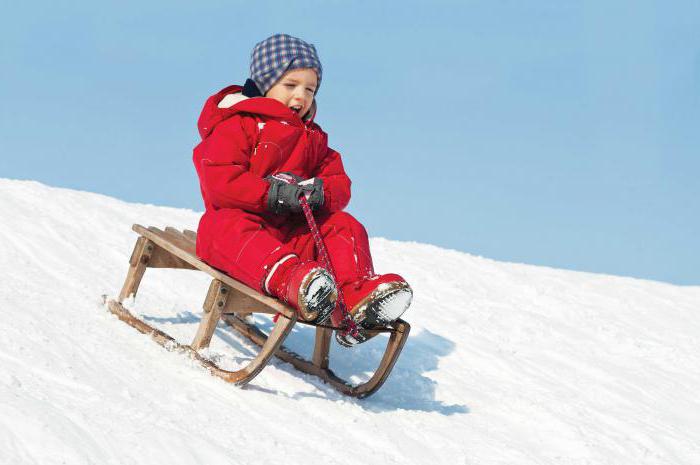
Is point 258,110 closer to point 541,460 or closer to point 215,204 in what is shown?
point 215,204

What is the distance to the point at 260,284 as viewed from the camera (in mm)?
3811

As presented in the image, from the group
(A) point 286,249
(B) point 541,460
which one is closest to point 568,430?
(B) point 541,460

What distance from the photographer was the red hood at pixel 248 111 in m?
4.25

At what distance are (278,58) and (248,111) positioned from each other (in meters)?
0.33

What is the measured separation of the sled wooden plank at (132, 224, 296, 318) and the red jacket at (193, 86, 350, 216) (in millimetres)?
282

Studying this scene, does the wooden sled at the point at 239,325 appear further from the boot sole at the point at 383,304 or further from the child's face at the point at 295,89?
the child's face at the point at 295,89

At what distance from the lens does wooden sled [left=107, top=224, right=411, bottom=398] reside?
3834mm

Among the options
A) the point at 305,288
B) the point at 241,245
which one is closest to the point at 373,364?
the point at 241,245

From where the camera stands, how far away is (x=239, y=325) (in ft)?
16.6

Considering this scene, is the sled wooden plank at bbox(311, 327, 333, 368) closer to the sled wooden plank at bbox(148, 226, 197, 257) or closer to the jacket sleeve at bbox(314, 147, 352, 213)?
the jacket sleeve at bbox(314, 147, 352, 213)

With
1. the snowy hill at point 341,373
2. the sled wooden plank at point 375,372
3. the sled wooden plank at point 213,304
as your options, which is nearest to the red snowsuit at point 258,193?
the sled wooden plank at point 213,304

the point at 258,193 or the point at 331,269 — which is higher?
the point at 258,193

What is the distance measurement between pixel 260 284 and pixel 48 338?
1.08m

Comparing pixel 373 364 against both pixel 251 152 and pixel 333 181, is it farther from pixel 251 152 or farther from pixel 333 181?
pixel 251 152
